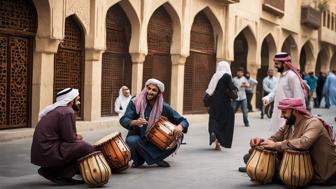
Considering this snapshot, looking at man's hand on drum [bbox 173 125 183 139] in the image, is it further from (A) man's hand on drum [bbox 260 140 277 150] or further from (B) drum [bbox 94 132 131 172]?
(A) man's hand on drum [bbox 260 140 277 150]

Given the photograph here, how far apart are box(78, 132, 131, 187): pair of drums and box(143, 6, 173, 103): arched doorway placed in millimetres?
7375

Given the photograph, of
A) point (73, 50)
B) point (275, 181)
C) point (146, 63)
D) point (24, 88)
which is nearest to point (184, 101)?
point (146, 63)

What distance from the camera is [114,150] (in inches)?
226

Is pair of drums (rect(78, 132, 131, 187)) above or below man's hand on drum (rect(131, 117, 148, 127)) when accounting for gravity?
below

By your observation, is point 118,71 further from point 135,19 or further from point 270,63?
point 270,63

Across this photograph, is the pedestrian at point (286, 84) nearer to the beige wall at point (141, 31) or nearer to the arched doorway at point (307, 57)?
the beige wall at point (141, 31)

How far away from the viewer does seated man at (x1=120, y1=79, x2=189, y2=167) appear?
6.31 m

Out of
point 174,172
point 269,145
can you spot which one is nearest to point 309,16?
point 174,172

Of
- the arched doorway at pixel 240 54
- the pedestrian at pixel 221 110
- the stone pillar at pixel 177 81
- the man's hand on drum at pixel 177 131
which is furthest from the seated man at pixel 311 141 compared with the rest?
the arched doorway at pixel 240 54

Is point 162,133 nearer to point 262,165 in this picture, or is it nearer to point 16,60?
point 262,165

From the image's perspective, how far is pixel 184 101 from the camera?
14.9 metres

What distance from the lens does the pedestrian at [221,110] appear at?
8188mm

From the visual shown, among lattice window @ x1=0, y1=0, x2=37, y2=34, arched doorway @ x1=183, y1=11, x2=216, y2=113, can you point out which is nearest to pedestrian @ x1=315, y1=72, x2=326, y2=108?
arched doorway @ x1=183, y1=11, x2=216, y2=113

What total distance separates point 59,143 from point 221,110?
3684mm
